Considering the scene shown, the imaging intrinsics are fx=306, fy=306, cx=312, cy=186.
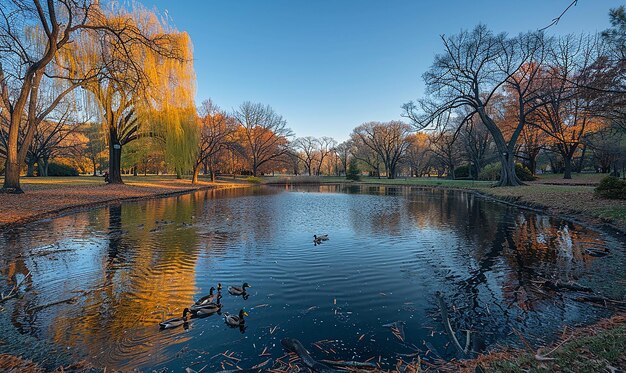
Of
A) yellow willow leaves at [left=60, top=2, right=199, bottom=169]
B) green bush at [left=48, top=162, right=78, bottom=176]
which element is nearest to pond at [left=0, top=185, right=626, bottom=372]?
yellow willow leaves at [left=60, top=2, right=199, bottom=169]

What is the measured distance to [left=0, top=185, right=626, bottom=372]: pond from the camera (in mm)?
3807

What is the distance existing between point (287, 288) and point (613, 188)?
1601 centimetres

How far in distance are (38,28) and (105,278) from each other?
21116mm

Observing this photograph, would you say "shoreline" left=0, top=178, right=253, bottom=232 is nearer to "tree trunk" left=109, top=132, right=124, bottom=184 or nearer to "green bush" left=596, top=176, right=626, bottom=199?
"tree trunk" left=109, top=132, right=124, bottom=184

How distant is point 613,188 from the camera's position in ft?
44.7

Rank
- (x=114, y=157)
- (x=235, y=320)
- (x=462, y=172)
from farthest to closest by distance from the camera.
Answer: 1. (x=462, y=172)
2. (x=114, y=157)
3. (x=235, y=320)

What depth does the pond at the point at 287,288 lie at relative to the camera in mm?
3807

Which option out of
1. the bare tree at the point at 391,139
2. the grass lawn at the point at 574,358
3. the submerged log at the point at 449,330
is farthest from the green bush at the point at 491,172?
the grass lawn at the point at 574,358

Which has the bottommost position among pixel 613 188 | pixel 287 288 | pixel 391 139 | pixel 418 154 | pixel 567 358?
pixel 287 288

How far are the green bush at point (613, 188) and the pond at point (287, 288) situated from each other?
5.00 m

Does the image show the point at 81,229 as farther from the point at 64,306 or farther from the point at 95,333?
the point at 95,333

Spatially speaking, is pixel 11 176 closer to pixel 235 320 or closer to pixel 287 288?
pixel 287 288

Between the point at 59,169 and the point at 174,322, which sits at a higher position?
the point at 59,169

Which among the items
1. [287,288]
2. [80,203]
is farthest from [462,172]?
[287,288]
